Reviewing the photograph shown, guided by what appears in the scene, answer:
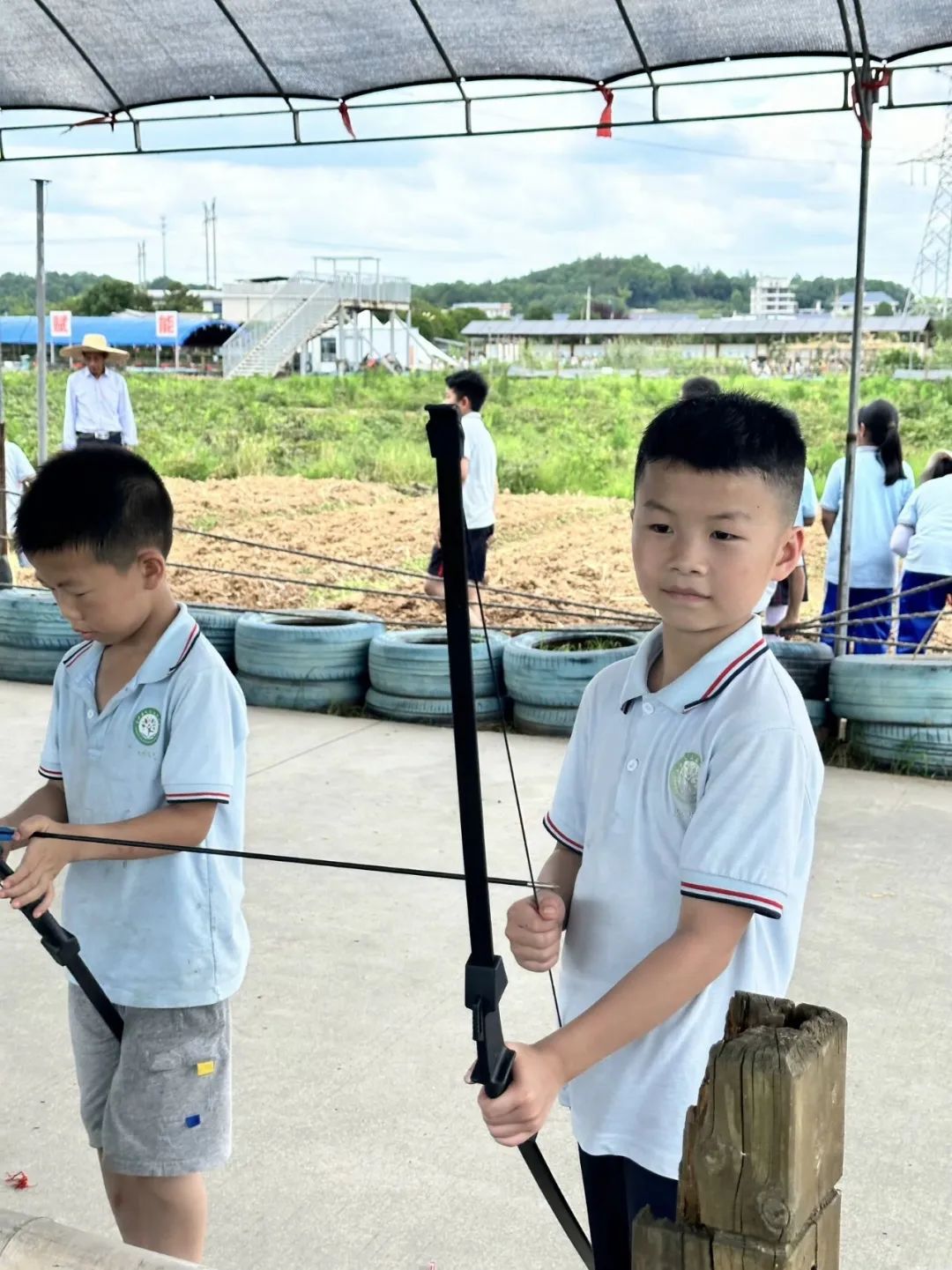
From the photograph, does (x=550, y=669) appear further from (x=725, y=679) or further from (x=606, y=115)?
(x=725, y=679)

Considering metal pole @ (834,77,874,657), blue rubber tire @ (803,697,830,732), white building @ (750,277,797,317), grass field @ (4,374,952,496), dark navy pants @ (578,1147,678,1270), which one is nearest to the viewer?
dark navy pants @ (578,1147,678,1270)

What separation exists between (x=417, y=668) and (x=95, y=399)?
4934 mm

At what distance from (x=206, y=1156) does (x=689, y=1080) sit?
31.6 inches

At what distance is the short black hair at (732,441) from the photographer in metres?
1.34

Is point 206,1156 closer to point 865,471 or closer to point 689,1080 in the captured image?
point 689,1080

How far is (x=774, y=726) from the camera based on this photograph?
Result: 1.31 metres

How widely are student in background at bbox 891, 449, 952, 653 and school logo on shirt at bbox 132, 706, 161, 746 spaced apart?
435 cm

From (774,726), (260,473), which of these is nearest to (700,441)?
(774,726)

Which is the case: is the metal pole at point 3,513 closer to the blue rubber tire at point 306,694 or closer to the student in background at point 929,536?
the blue rubber tire at point 306,694

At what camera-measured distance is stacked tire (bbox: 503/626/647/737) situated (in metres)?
5.54

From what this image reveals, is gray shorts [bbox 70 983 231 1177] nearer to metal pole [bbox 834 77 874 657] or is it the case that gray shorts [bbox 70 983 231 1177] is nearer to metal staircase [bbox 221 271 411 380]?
metal pole [bbox 834 77 874 657]

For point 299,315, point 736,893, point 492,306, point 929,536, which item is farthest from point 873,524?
point 492,306

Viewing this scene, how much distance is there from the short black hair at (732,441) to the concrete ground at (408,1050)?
1.47 meters

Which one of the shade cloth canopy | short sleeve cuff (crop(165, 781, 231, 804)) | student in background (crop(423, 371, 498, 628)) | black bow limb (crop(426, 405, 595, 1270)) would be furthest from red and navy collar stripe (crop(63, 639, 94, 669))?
student in background (crop(423, 371, 498, 628))
